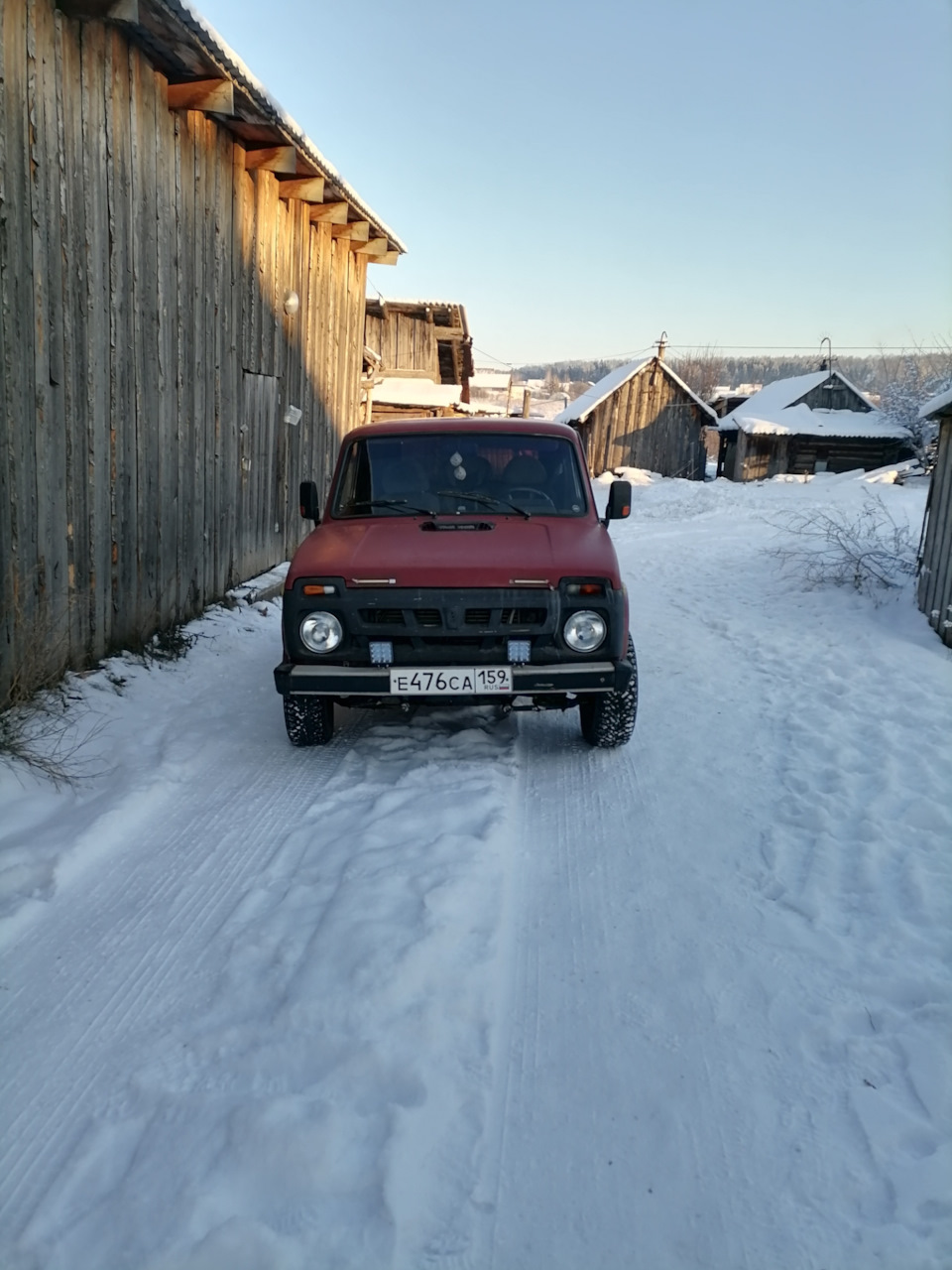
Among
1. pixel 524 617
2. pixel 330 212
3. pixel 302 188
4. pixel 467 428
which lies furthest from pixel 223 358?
pixel 524 617

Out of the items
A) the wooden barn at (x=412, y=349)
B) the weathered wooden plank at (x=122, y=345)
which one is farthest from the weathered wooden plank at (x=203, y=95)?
the wooden barn at (x=412, y=349)

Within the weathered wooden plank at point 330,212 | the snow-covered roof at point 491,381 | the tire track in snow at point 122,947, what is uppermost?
the snow-covered roof at point 491,381

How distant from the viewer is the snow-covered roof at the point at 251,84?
17.3ft

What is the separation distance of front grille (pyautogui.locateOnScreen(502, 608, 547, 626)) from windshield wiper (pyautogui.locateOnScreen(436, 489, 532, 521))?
860 mm

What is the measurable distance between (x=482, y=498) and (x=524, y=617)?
1.04 metres

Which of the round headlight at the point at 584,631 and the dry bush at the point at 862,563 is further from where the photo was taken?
the dry bush at the point at 862,563

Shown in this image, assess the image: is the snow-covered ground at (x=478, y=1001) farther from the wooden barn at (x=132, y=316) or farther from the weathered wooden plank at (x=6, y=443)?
the wooden barn at (x=132, y=316)

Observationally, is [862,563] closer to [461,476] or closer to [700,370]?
[461,476]

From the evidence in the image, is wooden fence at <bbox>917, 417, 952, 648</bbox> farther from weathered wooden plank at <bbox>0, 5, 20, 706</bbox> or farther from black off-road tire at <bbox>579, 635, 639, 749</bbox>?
weathered wooden plank at <bbox>0, 5, 20, 706</bbox>

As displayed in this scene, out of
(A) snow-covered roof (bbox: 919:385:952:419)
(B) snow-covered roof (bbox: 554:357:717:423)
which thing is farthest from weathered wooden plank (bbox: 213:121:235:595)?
(B) snow-covered roof (bbox: 554:357:717:423)

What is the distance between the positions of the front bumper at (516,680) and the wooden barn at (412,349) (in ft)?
64.1

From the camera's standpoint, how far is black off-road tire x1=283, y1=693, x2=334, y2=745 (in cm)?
451

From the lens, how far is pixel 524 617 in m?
4.16

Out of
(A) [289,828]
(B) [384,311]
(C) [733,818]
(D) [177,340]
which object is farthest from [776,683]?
(B) [384,311]
